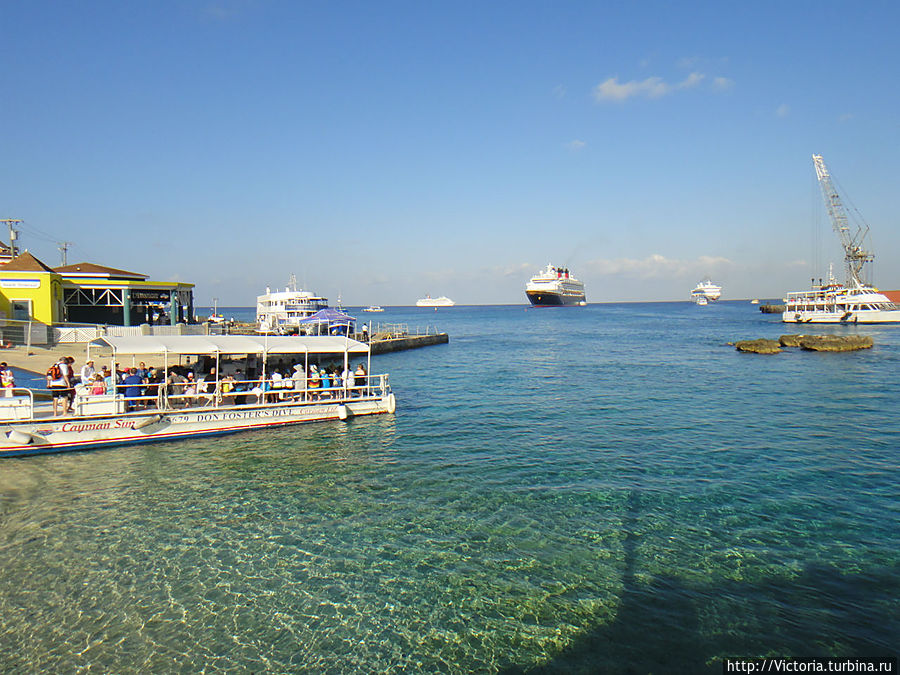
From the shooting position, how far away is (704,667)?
6.61 meters

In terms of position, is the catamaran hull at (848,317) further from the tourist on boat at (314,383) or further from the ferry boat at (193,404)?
the tourist on boat at (314,383)

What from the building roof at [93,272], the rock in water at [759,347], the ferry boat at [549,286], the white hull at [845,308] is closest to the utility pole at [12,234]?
the building roof at [93,272]

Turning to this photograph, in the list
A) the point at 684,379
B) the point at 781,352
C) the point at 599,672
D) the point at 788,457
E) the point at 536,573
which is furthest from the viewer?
the point at 781,352

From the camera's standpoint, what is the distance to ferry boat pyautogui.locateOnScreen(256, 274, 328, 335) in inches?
2028

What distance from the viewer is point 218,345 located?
18.7 m

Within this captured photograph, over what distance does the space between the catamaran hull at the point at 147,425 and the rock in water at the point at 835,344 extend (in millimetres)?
44615

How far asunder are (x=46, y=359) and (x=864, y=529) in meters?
31.0

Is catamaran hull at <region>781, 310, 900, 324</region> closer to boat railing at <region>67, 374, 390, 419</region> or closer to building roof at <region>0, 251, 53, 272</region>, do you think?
boat railing at <region>67, 374, 390, 419</region>

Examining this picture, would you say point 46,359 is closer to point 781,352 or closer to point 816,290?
point 781,352

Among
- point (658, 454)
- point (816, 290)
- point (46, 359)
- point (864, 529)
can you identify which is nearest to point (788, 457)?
point (658, 454)

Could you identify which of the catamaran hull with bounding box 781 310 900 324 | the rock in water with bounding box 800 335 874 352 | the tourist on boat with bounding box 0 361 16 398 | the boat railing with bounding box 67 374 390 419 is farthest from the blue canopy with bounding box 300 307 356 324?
the catamaran hull with bounding box 781 310 900 324

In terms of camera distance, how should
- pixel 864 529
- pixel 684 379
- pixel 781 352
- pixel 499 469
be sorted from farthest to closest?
pixel 781 352
pixel 684 379
pixel 499 469
pixel 864 529

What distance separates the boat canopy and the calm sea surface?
3.12 m

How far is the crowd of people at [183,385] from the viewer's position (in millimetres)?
16766
